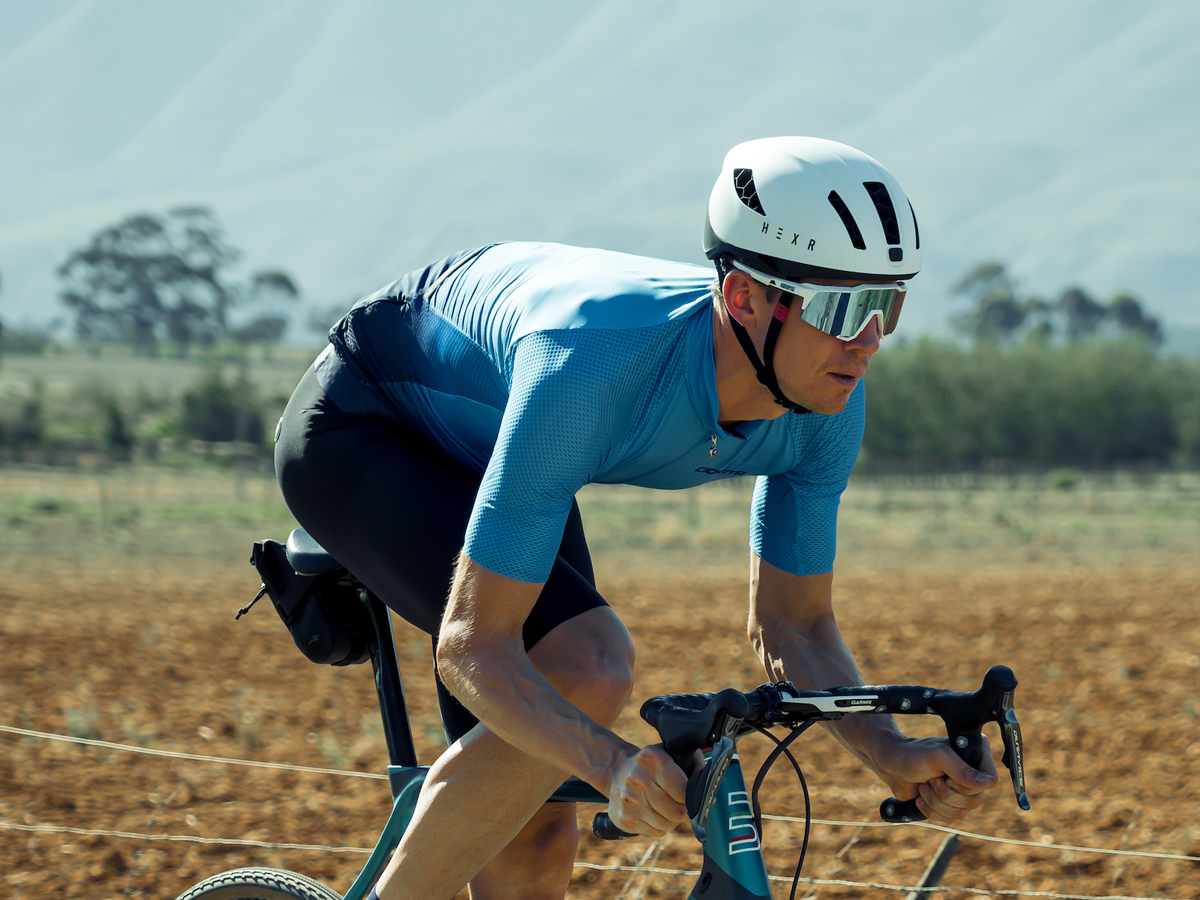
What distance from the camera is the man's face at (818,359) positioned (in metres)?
2.10

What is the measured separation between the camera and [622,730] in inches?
276

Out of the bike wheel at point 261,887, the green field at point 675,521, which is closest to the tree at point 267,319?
the green field at point 675,521

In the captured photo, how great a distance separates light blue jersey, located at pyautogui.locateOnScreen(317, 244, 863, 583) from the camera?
1936 millimetres

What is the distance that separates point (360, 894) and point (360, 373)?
3.48 ft

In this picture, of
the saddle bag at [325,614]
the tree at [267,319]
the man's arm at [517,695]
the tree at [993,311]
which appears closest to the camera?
the man's arm at [517,695]

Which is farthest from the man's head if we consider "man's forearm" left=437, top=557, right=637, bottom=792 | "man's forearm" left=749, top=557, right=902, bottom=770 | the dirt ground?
the dirt ground

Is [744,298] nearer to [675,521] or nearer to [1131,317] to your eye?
[675,521]

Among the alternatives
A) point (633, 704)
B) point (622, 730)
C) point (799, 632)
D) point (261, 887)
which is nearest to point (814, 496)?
point (799, 632)

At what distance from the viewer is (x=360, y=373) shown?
2623 millimetres

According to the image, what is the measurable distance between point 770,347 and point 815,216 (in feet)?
0.76

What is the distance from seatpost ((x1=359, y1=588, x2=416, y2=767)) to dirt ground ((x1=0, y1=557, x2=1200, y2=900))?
6.37ft

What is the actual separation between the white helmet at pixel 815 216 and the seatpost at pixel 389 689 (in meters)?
1.08

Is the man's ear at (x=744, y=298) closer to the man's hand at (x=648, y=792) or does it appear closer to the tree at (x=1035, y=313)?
the man's hand at (x=648, y=792)

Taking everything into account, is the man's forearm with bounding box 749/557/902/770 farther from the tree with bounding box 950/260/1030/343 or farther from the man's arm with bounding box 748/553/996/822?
the tree with bounding box 950/260/1030/343
